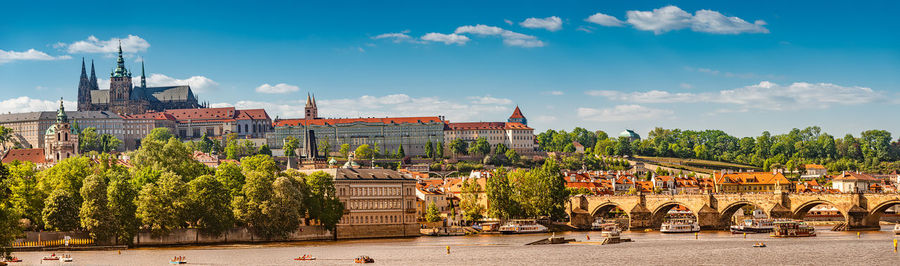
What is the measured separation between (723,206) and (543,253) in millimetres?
30108

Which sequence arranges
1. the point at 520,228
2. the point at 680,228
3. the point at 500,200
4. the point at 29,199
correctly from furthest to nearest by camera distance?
1. the point at 500,200
2. the point at 520,228
3. the point at 680,228
4. the point at 29,199

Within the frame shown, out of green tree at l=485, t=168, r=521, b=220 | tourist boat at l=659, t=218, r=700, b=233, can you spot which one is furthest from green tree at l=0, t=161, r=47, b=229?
tourist boat at l=659, t=218, r=700, b=233

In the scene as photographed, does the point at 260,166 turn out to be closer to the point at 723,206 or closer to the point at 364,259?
the point at 364,259

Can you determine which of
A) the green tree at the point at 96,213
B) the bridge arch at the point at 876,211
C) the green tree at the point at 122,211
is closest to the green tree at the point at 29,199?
the green tree at the point at 96,213

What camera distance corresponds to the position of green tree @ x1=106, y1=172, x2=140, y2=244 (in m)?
79.7

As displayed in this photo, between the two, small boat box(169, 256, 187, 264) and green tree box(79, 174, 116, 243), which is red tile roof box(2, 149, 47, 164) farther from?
small boat box(169, 256, 187, 264)

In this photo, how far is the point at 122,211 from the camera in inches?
3162

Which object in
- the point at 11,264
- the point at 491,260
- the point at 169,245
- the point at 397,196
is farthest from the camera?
the point at 397,196

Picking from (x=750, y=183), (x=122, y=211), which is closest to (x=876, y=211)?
(x=122, y=211)

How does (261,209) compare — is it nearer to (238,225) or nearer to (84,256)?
(238,225)

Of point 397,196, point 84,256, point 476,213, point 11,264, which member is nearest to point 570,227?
point 476,213

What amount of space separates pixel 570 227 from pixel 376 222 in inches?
760

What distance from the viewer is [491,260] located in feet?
235

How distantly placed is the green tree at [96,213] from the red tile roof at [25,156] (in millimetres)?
94518
